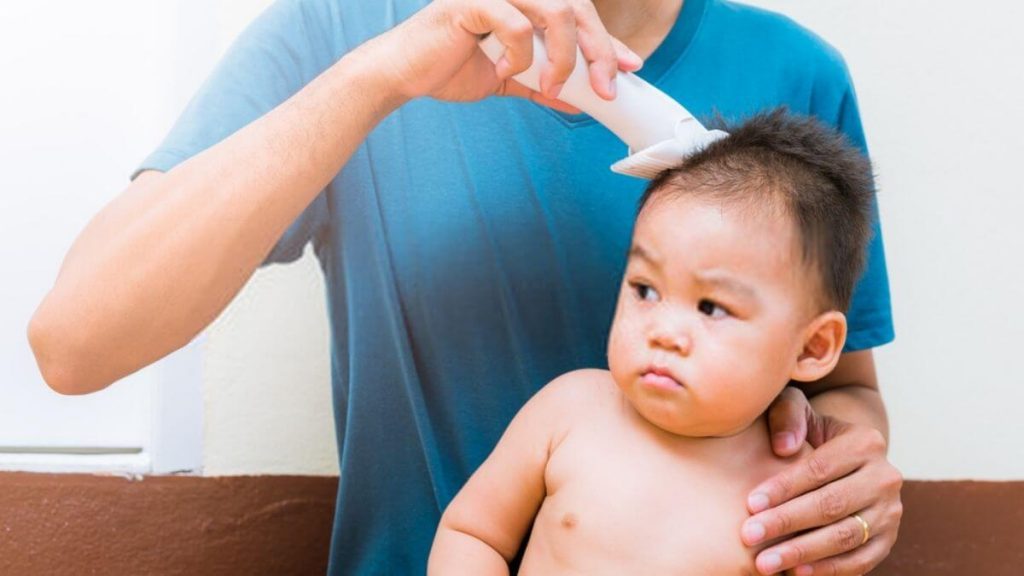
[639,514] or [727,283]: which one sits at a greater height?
[727,283]

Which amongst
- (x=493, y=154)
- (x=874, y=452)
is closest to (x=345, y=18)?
(x=493, y=154)

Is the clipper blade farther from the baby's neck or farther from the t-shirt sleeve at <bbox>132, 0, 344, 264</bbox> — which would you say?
the t-shirt sleeve at <bbox>132, 0, 344, 264</bbox>

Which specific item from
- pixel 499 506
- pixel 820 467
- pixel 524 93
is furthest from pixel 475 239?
pixel 820 467

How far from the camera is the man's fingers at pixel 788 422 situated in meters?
1.02

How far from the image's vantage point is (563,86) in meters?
0.96

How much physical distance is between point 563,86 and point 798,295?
27 cm

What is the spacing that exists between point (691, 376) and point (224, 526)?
761 mm

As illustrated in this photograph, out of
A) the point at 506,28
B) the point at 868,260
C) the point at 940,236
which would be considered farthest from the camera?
the point at 940,236

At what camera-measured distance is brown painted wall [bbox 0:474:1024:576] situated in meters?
1.38

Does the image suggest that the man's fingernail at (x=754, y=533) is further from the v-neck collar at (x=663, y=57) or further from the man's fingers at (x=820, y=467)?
the v-neck collar at (x=663, y=57)

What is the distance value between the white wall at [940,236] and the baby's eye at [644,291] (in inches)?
29.0

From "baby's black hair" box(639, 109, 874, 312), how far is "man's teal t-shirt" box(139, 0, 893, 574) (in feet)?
0.73

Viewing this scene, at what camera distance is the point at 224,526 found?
4.75ft

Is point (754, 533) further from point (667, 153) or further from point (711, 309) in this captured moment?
point (667, 153)
